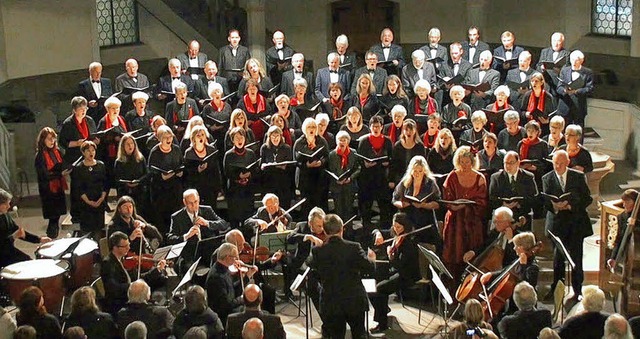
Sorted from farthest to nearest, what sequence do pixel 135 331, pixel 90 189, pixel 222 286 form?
1. pixel 90 189
2. pixel 222 286
3. pixel 135 331

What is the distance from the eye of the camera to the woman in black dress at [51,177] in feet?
39.2

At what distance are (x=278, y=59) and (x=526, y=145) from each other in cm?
388

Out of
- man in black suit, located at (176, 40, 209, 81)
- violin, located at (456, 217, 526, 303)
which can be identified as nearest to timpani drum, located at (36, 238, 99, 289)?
violin, located at (456, 217, 526, 303)

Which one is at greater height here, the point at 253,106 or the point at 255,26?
the point at 255,26

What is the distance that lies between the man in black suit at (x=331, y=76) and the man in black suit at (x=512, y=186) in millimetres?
3289

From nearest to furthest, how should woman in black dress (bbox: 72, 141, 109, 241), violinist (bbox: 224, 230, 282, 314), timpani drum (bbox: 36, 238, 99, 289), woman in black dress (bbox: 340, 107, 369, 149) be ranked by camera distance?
violinist (bbox: 224, 230, 282, 314)
timpani drum (bbox: 36, 238, 99, 289)
woman in black dress (bbox: 72, 141, 109, 241)
woman in black dress (bbox: 340, 107, 369, 149)

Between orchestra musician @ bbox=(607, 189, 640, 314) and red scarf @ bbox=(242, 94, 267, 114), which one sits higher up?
red scarf @ bbox=(242, 94, 267, 114)

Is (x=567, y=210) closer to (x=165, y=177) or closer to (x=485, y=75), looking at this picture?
(x=485, y=75)

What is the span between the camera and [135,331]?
8227 mm

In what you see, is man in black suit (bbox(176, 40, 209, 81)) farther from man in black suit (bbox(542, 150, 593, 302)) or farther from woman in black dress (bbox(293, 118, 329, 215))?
man in black suit (bbox(542, 150, 593, 302))

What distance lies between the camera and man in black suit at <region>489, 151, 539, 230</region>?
10.8 meters

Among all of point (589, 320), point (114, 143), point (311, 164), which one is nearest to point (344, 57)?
point (311, 164)

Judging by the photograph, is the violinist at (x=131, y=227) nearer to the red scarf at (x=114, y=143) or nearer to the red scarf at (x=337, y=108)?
the red scarf at (x=114, y=143)

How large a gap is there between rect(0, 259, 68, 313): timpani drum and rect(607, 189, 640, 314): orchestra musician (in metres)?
4.57
